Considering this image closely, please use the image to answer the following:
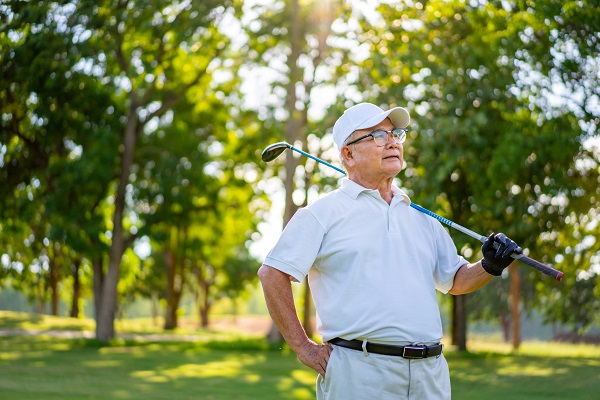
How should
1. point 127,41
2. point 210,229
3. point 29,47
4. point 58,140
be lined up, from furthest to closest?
point 210,229, point 58,140, point 127,41, point 29,47

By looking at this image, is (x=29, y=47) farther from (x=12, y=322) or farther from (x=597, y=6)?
(x=12, y=322)

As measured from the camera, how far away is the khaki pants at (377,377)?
4.04 meters

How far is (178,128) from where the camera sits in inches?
1192

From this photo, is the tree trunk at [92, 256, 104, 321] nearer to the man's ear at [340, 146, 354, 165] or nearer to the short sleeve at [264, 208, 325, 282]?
the man's ear at [340, 146, 354, 165]

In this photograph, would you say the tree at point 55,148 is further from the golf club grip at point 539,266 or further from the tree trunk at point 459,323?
the golf club grip at point 539,266

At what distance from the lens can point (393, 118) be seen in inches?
174

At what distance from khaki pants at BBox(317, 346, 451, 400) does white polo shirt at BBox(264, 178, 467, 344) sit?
0.30 feet

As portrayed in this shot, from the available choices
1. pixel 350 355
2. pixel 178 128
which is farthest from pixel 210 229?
pixel 350 355

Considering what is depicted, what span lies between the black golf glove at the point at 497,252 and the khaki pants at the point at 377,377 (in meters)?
0.54

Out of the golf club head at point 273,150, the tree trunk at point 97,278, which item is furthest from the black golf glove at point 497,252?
the tree trunk at point 97,278

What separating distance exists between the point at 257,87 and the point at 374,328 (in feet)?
79.1

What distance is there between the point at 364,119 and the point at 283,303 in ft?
3.07

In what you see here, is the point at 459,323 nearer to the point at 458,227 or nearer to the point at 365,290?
the point at 458,227

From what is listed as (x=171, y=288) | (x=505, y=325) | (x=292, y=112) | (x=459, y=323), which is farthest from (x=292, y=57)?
(x=505, y=325)
